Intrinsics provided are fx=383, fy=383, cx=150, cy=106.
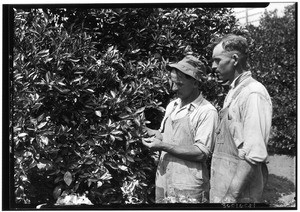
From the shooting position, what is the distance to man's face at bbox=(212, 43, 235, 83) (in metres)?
3.36

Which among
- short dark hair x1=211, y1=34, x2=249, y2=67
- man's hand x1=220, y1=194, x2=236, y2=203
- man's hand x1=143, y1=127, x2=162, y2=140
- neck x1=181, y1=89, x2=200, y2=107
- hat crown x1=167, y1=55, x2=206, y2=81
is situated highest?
short dark hair x1=211, y1=34, x2=249, y2=67

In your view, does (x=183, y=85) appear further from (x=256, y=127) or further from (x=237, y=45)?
(x=256, y=127)

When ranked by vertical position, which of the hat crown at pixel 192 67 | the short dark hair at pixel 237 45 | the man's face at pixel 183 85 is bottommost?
the man's face at pixel 183 85

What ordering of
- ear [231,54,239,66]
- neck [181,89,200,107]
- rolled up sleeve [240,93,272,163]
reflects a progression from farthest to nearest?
neck [181,89,200,107]
ear [231,54,239,66]
rolled up sleeve [240,93,272,163]

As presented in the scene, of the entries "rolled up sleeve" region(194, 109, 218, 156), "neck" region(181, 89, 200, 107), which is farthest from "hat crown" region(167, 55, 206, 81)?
"rolled up sleeve" region(194, 109, 218, 156)

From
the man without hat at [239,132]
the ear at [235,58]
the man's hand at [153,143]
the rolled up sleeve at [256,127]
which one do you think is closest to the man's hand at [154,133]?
the man's hand at [153,143]

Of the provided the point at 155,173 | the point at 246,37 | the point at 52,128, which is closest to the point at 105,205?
the point at 155,173

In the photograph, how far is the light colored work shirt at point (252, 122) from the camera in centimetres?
324

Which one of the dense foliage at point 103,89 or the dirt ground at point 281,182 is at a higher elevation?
the dense foliage at point 103,89

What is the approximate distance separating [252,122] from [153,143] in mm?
908

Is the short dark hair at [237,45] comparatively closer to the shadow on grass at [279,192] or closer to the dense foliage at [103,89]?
the dense foliage at [103,89]

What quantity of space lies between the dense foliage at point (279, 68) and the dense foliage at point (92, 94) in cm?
36

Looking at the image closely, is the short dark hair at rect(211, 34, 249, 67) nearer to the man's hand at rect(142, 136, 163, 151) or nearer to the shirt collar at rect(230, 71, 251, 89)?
the shirt collar at rect(230, 71, 251, 89)

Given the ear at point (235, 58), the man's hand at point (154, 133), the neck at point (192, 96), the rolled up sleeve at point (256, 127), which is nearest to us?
the rolled up sleeve at point (256, 127)
